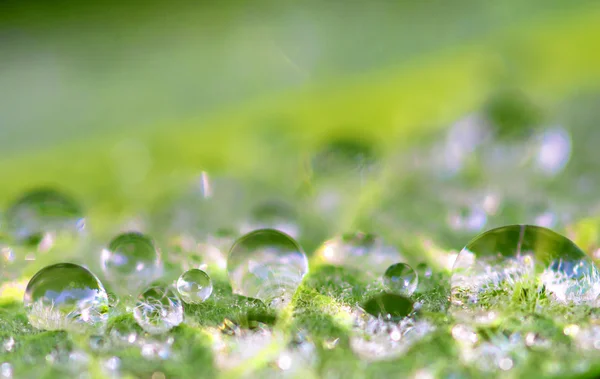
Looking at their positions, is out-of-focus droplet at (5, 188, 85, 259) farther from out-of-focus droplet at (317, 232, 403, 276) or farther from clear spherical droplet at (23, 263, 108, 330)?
out-of-focus droplet at (317, 232, 403, 276)

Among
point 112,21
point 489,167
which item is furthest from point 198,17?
point 489,167

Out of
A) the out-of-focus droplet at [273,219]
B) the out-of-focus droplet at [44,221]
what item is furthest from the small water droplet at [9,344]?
the out-of-focus droplet at [273,219]

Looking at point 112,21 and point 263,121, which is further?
point 112,21

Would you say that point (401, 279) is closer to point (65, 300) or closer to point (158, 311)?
point (158, 311)

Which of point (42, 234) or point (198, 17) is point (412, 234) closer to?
point (42, 234)

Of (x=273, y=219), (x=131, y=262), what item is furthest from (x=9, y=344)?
(x=273, y=219)

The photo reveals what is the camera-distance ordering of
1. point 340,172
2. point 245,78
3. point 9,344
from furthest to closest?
point 245,78 → point 340,172 → point 9,344

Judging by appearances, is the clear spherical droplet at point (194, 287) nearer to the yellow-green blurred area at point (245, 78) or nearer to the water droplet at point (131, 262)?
the water droplet at point (131, 262)
